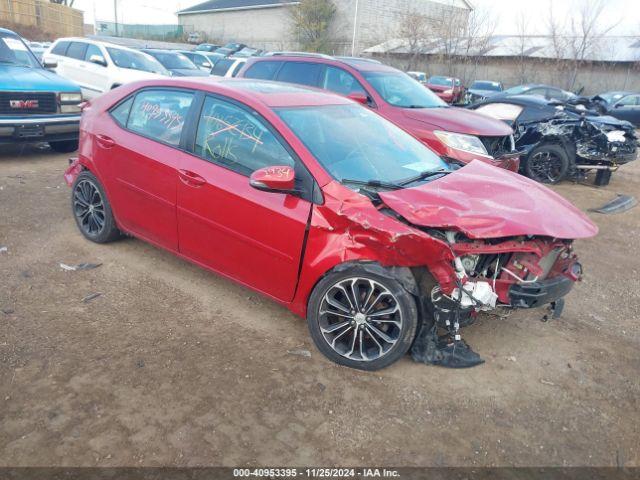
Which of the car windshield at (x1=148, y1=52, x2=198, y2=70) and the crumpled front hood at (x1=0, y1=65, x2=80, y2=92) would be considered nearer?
the crumpled front hood at (x1=0, y1=65, x2=80, y2=92)

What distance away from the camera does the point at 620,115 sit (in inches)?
727

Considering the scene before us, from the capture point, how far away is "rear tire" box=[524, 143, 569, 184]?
8336 millimetres

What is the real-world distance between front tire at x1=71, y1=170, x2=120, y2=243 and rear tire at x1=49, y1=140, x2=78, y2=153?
14.1 ft

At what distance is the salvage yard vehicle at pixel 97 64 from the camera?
35.3ft

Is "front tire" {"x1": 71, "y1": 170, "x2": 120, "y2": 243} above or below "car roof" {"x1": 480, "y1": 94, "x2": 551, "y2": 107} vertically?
below

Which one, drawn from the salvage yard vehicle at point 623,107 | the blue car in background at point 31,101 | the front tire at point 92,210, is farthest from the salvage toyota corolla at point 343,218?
the salvage yard vehicle at point 623,107

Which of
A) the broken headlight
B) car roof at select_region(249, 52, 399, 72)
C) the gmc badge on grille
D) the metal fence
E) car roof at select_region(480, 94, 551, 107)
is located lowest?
the gmc badge on grille

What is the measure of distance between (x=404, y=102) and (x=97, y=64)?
24.8ft

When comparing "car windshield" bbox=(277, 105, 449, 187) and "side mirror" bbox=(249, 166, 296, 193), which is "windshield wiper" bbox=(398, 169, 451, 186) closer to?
"car windshield" bbox=(277, 105, 449, 187)

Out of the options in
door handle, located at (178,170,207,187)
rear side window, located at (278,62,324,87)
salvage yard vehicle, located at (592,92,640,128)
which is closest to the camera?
door handle, located at (178,170,207,187)

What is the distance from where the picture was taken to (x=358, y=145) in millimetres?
3658

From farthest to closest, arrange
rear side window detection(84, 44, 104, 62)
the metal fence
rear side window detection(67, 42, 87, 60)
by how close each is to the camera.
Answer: the metal fence, rear side window detection(67, 42, 87, 60), rear side window detection(84, 44, 104, 62)

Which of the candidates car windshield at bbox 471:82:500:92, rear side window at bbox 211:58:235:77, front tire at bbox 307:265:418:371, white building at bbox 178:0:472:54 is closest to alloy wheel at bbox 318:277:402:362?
front tire at bbox 307:265:418:371

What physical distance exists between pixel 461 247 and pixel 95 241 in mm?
3562
